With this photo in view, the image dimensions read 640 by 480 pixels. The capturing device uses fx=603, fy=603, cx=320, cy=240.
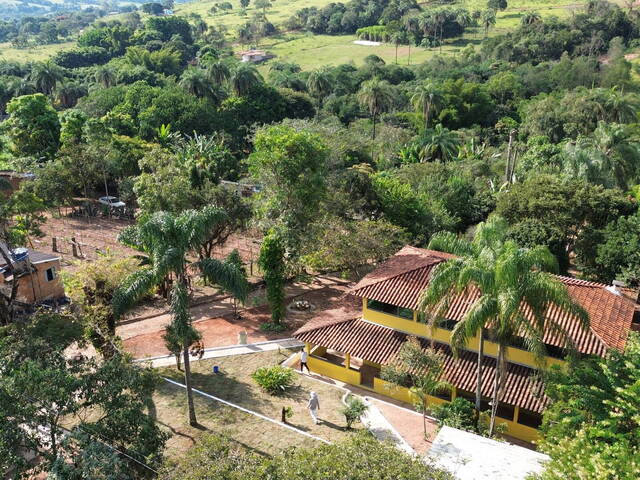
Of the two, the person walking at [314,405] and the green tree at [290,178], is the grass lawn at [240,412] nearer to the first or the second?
the person walking at [314,405]

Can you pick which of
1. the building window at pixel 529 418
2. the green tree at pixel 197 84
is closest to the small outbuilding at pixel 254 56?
the green tree at pixel 197 84

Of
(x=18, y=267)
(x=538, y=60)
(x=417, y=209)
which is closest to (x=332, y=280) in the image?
(x=417, y=209)

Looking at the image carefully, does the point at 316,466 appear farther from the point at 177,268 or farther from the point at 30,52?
the point at 30,52

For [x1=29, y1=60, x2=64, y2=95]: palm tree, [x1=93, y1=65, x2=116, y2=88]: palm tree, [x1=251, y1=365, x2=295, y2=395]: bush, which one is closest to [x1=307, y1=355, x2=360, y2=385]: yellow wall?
[x1=251, y1=365, x2=295, y2=395]: bush

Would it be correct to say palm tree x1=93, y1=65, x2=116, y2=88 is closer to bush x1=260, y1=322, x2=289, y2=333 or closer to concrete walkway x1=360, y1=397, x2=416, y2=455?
bush x1=260, y1=322, x2=289, y2=333

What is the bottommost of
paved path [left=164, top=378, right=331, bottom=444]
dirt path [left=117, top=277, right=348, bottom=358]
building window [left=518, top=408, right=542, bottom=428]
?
dirt path [left=117, top=277, right=348, bottom=358]

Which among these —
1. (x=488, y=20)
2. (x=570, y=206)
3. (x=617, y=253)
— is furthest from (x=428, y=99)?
(x=488, y=20)
